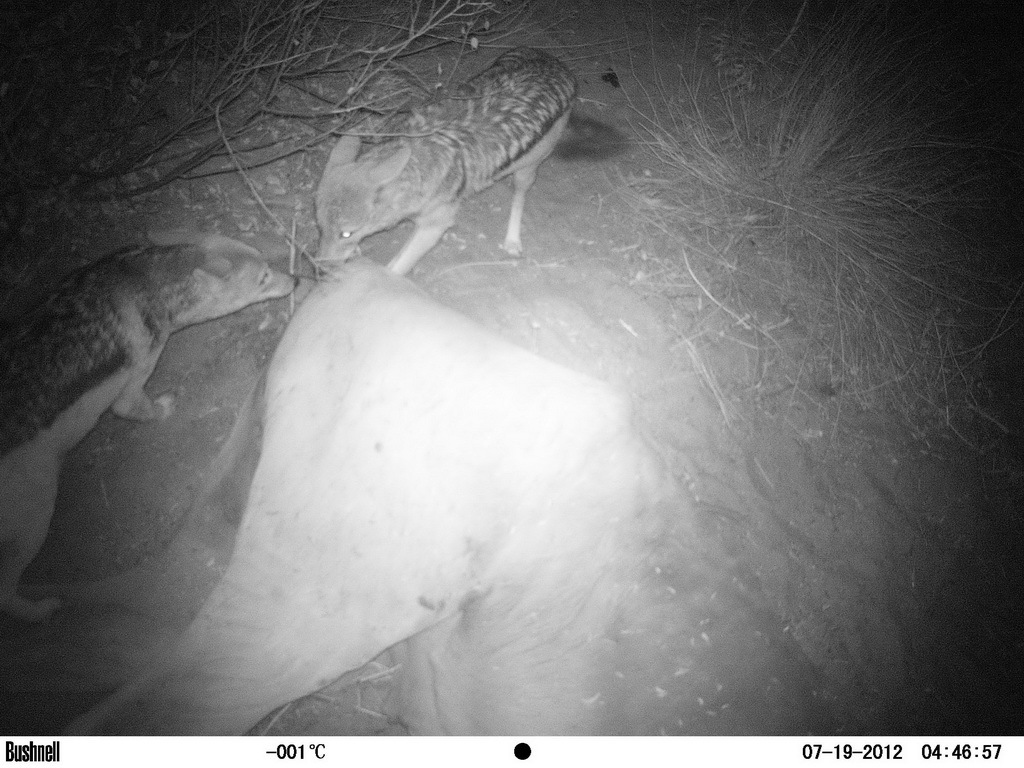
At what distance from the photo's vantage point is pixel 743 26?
5.24 meters

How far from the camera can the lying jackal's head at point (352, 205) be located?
10.8 feet

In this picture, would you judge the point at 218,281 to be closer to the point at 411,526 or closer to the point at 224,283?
the point at 224,283

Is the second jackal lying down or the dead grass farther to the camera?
the dead grass

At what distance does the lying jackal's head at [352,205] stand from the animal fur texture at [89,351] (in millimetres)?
353

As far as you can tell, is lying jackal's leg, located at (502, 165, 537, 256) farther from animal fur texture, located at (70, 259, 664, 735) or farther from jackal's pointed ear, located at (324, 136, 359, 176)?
animal fur texture, located at (70, 259, 664, 735)

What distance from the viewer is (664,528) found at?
2410 mm

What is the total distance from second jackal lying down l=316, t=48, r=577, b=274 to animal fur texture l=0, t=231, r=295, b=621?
0.56 m

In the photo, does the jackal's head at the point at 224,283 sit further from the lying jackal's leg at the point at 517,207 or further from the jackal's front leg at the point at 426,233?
the lying jackal's leg at the point at 517,207

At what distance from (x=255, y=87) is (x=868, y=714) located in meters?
5.31

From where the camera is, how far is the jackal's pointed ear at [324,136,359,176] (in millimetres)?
3490

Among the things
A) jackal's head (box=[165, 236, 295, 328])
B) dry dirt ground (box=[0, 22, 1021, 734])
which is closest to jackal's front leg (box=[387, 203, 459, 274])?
dry dirt ground (box=[0, 22, 1021, 734])

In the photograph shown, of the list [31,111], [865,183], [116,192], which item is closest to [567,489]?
[116,192]

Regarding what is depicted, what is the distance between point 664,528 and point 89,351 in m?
2.79
